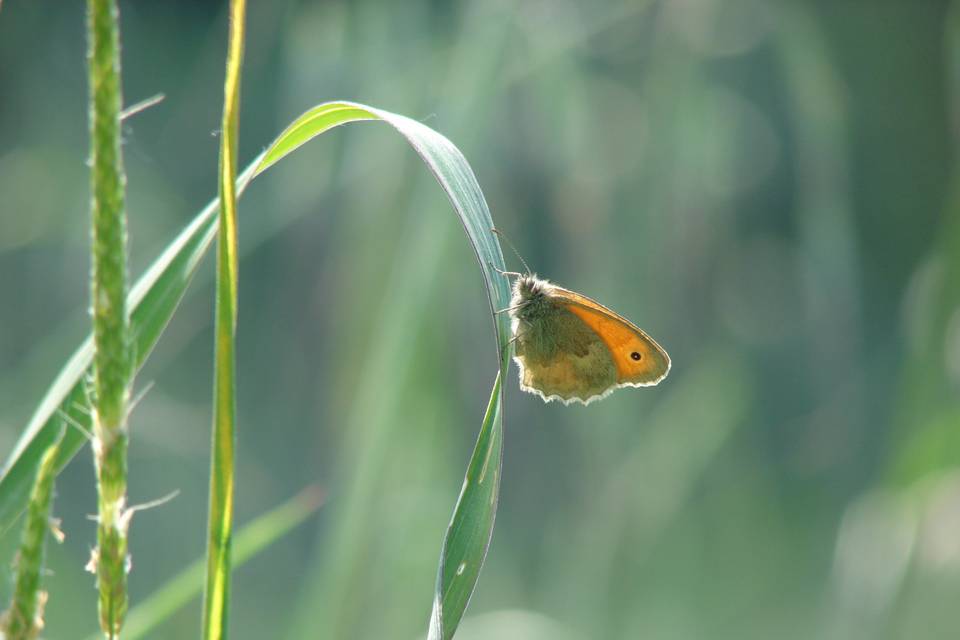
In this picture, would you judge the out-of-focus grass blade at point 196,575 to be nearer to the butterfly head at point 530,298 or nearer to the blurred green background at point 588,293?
the butterfly head at point 530,298

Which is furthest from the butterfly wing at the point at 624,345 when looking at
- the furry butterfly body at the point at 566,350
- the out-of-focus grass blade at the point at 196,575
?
the out-of-focus grass blade at the point at 196,575

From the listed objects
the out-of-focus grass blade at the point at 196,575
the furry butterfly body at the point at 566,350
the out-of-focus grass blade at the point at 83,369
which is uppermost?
the furry butterfly body at the point at 566,350

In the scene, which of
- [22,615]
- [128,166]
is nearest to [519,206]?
[128,166]

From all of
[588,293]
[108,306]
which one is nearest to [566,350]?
[108,306]

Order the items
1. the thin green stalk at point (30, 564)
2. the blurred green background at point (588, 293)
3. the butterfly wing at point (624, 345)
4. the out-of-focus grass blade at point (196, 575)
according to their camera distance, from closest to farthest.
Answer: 1. the thin green stalk at point (30, 564)
2. the out-of-focus grass blade at point (196, 575)
3. the butterfly wing at point (624, 345)
4. the blurred green background at point (588, 293)

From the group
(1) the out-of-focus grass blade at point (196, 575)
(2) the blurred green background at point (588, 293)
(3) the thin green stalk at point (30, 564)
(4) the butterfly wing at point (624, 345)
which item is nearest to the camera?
(3) the thin green stalk at point (30, 564)

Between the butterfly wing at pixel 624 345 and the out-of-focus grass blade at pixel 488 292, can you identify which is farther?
the butterfly wing at pixel 624 345

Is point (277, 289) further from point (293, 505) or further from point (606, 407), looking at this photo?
point (293, 505)
